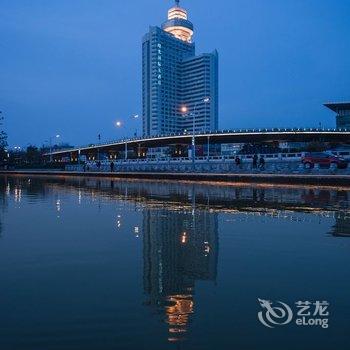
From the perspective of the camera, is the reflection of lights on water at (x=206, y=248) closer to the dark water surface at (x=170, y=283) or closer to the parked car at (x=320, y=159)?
the dark water surface at (x=170, y=283)

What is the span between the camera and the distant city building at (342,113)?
125812 mm

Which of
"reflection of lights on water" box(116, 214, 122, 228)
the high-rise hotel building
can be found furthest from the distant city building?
"reflection of lights on water" box(116, 214, 122, 228)

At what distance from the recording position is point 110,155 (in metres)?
165

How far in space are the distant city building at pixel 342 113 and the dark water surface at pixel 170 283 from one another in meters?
123

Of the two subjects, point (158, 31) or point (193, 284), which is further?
point (158, 31)

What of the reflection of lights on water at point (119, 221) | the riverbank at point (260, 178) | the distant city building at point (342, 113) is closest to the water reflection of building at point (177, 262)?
the reflection of lights on water at point (119, 221)

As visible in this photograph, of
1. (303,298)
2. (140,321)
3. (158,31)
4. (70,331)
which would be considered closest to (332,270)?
(303,298)

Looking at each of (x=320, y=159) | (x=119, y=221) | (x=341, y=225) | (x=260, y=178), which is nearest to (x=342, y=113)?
(x=320, y=159)

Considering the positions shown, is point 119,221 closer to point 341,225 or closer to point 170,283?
point 341,225

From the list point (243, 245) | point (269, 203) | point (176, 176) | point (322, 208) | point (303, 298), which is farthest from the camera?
point (176, 176)

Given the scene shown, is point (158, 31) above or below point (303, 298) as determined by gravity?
above

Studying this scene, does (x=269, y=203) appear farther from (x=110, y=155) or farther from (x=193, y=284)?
(x=110, y=155)

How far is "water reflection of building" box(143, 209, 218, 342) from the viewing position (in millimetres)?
5320

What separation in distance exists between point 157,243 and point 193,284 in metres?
3.08
